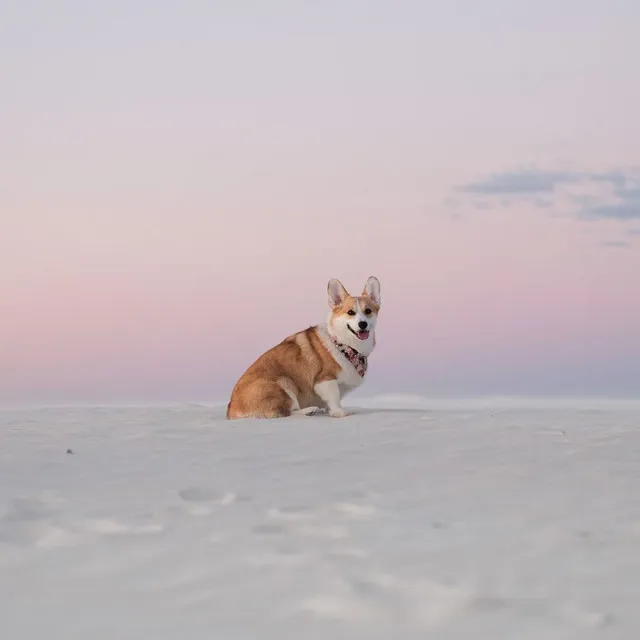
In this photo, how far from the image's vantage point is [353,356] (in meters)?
9.74

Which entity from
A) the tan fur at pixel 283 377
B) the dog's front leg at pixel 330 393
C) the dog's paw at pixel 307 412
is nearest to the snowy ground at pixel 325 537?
the tan fur at pixel 283 377

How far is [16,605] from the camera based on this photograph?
11.8ft

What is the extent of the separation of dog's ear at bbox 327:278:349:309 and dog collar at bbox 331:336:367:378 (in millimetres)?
365

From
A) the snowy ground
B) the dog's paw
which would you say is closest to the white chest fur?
the dog's paw

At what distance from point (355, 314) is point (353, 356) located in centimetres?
46

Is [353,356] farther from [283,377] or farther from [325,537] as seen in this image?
[325,537]

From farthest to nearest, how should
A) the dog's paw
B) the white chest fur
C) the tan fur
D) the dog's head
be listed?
1. the white chest fur
2. the dog's head
3. the dog's paw
4. the tan fur

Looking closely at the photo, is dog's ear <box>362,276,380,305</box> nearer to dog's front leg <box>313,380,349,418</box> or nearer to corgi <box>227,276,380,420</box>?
corgi <box>227,276,380,420</box>

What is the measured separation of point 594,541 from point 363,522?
3.50ft

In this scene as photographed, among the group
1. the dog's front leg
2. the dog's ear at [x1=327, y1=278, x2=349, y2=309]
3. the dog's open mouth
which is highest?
the dog's ear at [x1=327, y1=278, x2=349, y2=309]

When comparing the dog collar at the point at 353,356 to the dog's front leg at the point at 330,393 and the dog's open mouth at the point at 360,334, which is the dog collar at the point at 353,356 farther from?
the dog's front leg at the point at 330,393

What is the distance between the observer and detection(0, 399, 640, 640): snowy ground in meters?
3.35

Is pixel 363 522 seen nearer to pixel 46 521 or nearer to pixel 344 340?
pixel 46 521

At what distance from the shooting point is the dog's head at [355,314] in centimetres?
959
